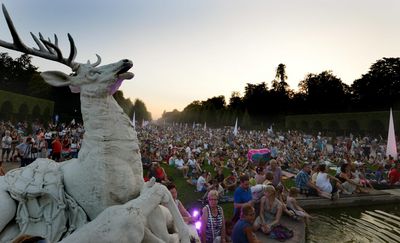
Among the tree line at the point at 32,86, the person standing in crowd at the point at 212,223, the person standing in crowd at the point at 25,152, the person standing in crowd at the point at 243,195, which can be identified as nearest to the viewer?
the person standing in crowd at the point at 212,223

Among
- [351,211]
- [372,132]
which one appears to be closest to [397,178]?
[351,211]

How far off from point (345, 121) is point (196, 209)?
4979 centimetres

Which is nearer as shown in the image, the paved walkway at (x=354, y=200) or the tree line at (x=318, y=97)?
the paved walkway at (x=354, y=200)

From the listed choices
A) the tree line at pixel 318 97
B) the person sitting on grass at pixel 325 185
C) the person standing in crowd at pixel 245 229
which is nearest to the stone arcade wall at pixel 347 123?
the tree line at pixel 318 97

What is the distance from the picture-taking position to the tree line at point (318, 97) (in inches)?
2682

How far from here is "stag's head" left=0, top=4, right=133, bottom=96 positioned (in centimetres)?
330

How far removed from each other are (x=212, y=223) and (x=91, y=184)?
3263mm

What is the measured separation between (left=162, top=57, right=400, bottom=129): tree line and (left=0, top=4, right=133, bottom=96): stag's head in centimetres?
6861

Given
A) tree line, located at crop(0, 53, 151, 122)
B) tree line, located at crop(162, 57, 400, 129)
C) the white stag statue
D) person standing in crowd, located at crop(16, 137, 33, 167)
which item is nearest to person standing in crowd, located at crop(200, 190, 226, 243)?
the white stag statue

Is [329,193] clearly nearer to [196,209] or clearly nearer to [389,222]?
[389,222]

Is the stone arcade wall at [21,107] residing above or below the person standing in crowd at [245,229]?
above

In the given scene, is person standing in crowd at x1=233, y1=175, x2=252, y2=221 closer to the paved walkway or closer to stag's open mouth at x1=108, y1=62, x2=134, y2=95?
stag's open mouth at x1=108, y1=62, x2=134, y2=95

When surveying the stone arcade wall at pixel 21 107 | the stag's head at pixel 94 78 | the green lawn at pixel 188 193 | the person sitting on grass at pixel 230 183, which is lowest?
the green lawn at pixel 188 193

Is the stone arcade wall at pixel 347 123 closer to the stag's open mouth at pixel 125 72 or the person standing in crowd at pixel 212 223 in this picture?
the person standing in crowd at pixel 212 223
